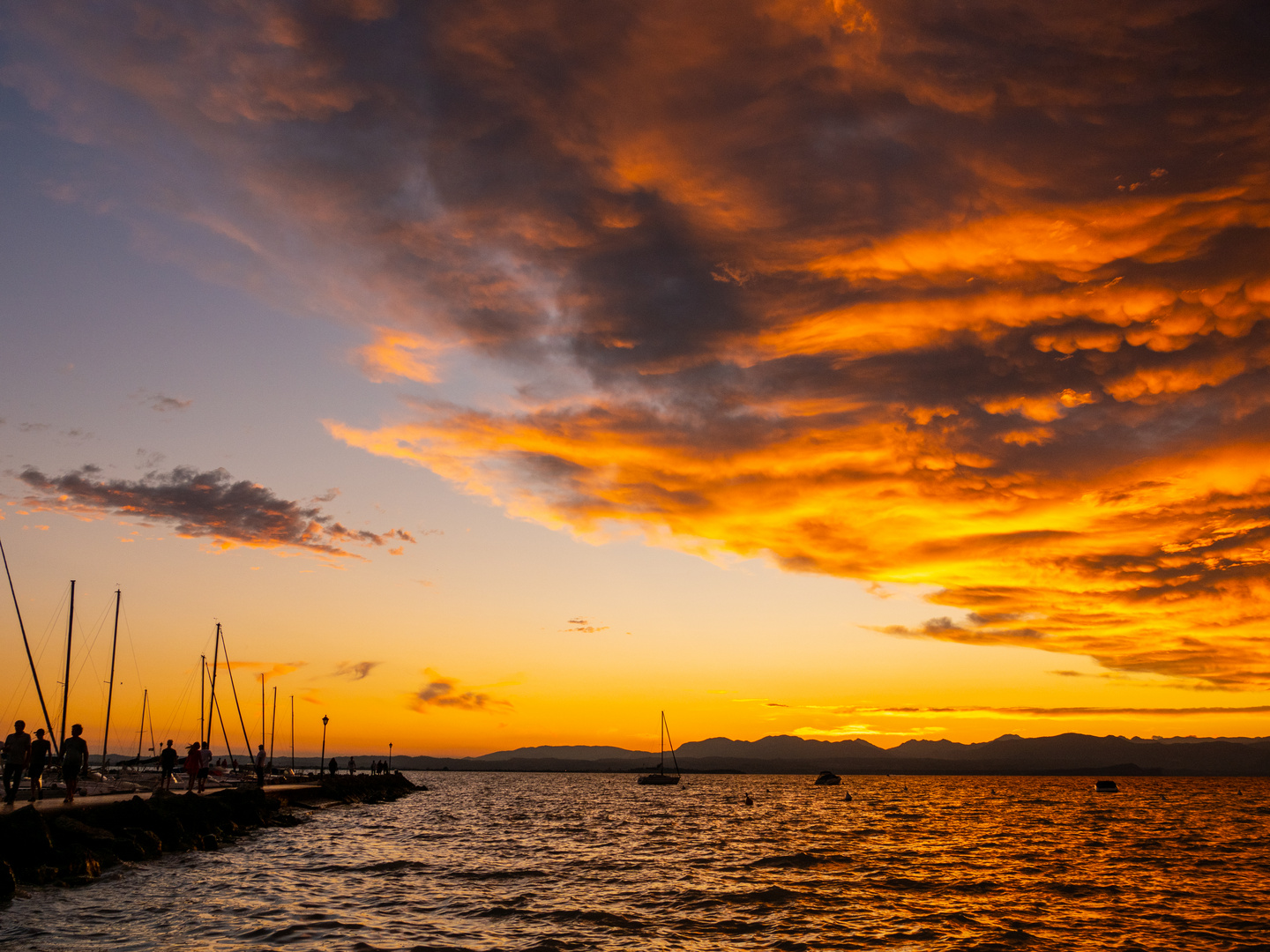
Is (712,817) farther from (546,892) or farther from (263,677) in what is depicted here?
(263,677)

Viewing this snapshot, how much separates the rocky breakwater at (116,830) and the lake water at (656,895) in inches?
35.9

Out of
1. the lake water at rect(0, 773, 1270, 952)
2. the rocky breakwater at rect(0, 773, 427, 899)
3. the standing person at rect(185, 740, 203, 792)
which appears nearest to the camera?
the lake water at rect(0, 773, 1270, 952)

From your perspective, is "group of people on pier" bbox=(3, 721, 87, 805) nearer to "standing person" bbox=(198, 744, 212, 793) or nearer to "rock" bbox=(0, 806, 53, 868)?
"rock" bbox=(0, 806, 53, 868)

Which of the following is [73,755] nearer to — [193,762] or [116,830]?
[116,830]

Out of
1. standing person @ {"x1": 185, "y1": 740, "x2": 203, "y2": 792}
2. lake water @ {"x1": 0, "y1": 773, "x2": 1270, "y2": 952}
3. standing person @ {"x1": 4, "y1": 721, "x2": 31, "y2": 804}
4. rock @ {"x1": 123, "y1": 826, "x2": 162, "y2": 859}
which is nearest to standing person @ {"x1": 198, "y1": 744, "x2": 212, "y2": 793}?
standing person @ {"x1": 185, "y1": 740, "x2": 203, "y2": 792}

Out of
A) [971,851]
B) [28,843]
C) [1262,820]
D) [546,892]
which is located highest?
[28,843]

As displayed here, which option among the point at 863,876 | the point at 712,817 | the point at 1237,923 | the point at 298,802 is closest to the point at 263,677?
the point at 298,802

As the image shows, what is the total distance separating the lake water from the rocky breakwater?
0.91 meters

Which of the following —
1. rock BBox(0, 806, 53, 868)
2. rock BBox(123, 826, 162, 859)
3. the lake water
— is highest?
rock BBox(0, 806, 53, 868)

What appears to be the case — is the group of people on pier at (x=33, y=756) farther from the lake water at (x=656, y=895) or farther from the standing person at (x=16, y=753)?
the lake water at (x=656, y=895)

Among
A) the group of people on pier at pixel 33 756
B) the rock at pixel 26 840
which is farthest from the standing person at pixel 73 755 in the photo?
the rock at pixel 26 840

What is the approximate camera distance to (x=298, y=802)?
214ft

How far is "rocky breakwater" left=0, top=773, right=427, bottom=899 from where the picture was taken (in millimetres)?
23328

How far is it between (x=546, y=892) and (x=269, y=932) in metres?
11.2
